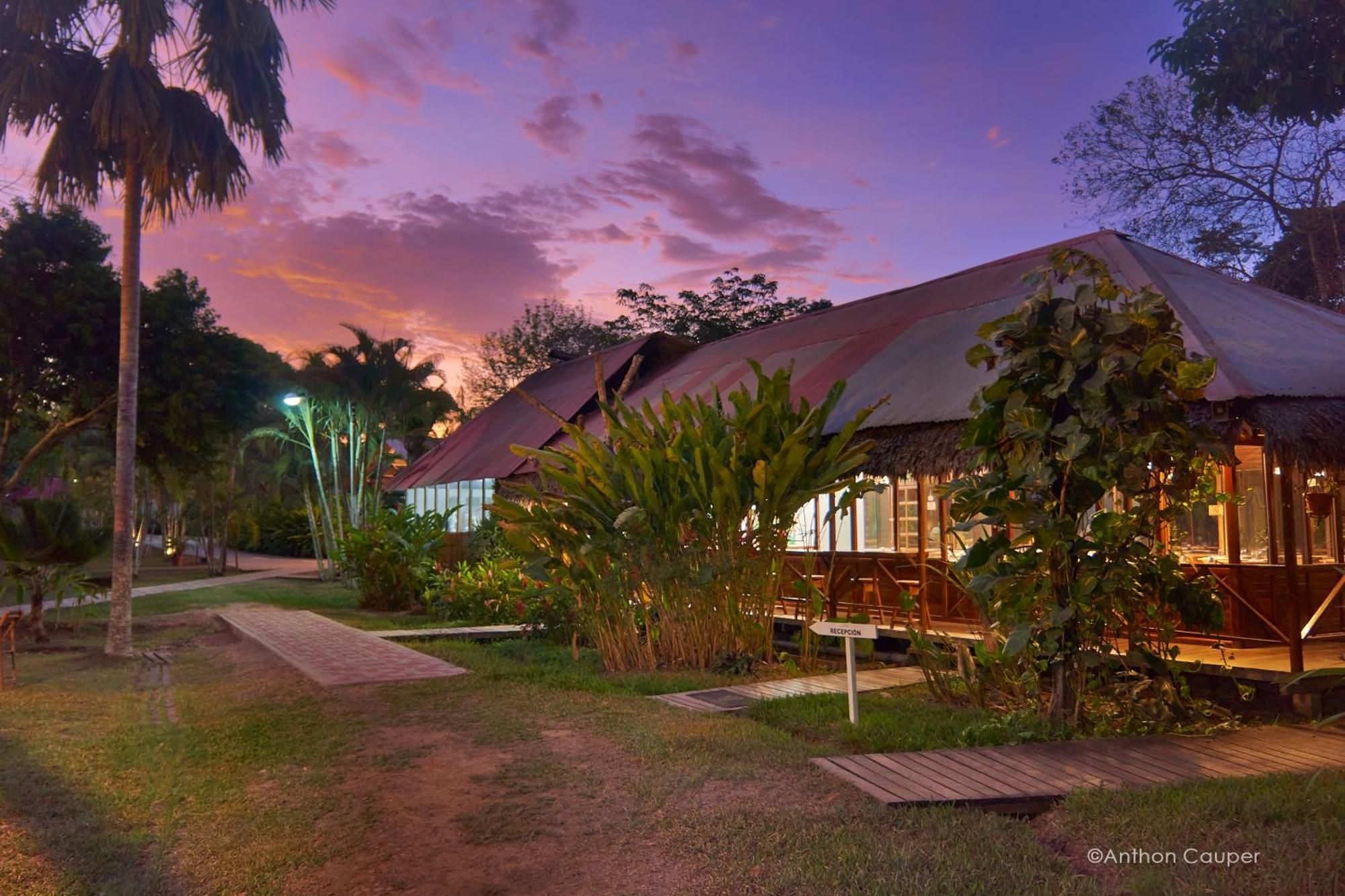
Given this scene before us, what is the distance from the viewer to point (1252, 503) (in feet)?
34.9

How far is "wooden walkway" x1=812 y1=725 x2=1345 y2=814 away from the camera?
4.58 m

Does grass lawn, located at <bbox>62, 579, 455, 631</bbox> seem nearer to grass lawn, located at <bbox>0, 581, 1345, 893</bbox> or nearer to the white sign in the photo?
grass lawn, located at <bbox>0, 581, 1345, 893</bbox>

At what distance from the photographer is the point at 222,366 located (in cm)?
1834

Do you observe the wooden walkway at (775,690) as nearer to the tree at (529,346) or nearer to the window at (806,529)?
the window at (806,529)

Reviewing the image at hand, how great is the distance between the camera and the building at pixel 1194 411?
7.05 meters

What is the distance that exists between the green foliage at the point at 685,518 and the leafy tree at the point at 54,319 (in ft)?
38.9

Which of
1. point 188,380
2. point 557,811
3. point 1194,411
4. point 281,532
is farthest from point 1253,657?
point 281,532

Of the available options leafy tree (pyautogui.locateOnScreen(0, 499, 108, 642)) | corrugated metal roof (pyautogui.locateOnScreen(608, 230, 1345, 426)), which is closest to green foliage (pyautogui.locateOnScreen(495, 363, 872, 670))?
corrugated metal roof (pyautogui.locateOnScreen(608, 230, 1345, 426))

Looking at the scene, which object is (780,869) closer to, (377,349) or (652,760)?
(652,760)

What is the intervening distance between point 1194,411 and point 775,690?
3821mm

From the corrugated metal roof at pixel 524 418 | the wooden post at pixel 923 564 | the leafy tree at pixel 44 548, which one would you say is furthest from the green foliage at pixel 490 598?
the leafy tree at pixel 44 548

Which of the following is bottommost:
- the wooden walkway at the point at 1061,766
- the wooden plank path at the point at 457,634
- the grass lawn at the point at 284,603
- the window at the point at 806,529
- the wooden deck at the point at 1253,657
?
the grass lawn at the point at 284,603

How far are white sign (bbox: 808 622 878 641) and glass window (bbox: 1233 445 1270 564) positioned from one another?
628cm

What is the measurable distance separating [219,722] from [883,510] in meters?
9.94
